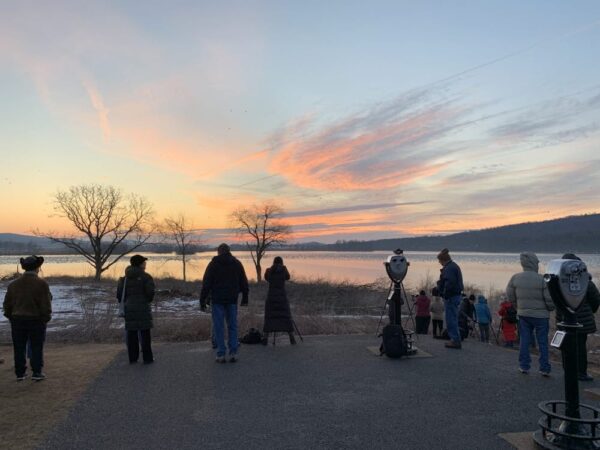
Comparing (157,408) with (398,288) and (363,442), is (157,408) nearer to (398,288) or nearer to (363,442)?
(363,442)

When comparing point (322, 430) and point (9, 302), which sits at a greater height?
point (9, 302)

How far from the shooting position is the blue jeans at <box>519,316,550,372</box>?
6395 millimetres

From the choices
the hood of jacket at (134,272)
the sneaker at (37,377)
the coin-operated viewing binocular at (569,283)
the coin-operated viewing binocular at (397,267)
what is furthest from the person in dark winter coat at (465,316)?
the sneaker at (37,377)

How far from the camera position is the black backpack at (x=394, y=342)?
25.0 feet

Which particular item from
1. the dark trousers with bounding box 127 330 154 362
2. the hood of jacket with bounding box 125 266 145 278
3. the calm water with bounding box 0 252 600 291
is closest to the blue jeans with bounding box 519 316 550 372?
the dark trousers with bounding box 127 330 154 362

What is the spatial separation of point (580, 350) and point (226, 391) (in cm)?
500

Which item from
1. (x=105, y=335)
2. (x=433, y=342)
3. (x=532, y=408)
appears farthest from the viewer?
(x=105, y=335)

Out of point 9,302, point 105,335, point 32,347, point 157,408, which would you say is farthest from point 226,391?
point 105,335

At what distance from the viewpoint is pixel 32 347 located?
6.47 m

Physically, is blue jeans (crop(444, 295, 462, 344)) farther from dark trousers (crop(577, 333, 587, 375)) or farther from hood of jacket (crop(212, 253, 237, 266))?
hood of jacket (crop(212, 253, 237, 266))

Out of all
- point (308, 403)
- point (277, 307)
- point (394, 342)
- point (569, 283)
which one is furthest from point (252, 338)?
point (569, 283)

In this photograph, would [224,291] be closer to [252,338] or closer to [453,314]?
[252,338]

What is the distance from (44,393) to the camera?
19.1 ft

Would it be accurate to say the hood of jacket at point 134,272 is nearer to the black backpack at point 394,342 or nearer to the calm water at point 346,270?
the black backpack at point 394,342
